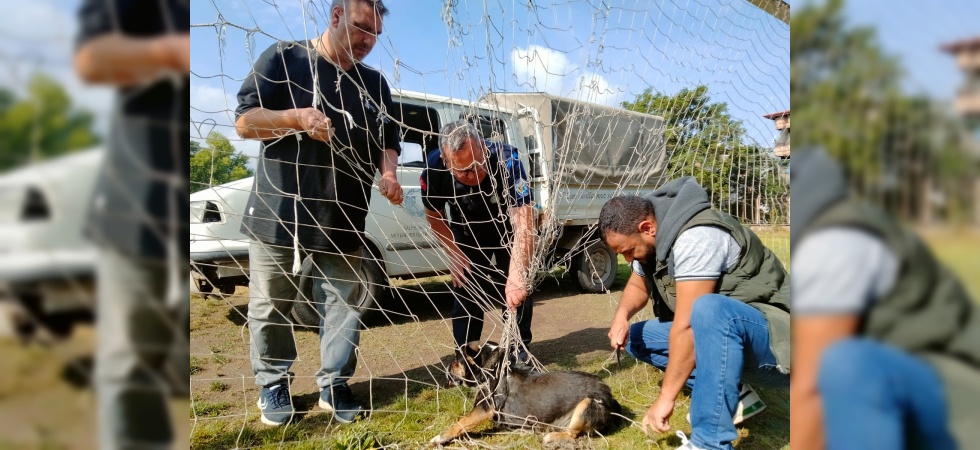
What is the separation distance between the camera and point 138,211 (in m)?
0.41

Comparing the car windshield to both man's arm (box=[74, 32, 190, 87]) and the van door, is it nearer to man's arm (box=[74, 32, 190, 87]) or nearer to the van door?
man's arm (box=[74, 32, 190, 87])

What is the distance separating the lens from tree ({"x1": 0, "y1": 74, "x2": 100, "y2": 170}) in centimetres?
33

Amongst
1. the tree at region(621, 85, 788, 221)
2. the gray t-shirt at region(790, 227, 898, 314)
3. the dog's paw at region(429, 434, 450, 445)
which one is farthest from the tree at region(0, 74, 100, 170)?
the tree at region(621, 85, 788, 221)

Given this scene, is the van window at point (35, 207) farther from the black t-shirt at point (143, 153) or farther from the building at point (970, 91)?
the building at point (970, 91)

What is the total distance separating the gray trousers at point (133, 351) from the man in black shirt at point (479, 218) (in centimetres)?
226

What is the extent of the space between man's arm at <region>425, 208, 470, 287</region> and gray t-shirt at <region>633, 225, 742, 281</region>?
124 cm

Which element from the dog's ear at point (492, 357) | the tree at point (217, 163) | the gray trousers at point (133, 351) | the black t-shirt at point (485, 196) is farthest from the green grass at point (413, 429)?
the gray trousers at point (133, 351)

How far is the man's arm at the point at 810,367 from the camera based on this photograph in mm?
380

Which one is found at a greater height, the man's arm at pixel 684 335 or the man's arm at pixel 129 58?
the man's arm at pixel 129 58

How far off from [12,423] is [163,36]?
30 centimetres

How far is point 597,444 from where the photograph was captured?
2402mm

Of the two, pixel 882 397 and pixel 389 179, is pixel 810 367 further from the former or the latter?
pixel 389 179

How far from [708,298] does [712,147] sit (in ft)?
9.46

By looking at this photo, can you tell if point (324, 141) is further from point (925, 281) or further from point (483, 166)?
point (925, 281)
